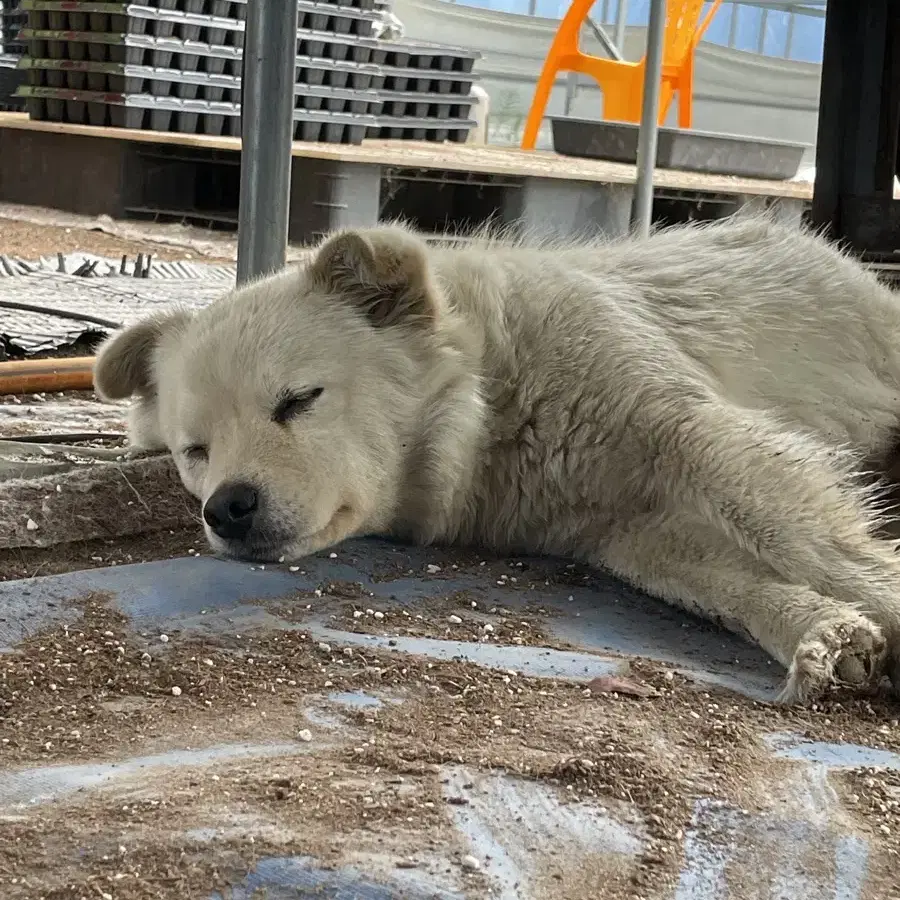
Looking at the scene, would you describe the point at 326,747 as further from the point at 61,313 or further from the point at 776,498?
the point at 61,313

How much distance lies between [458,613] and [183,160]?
7.60 metres

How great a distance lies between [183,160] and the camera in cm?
985

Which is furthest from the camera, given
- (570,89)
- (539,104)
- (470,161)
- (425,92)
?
(570,89)

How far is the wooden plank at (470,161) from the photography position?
29.0 feet

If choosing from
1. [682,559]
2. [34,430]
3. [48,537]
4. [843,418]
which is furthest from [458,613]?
[34,430]

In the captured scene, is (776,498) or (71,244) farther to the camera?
(71,244)

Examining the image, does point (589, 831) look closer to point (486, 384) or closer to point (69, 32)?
point (486, 384)

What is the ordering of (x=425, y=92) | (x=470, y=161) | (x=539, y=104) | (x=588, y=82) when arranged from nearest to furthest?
1. (x=470, y=161)
2. (x=425, y=92)
3. (x=539, y=104)
4. (x=588, y=82)

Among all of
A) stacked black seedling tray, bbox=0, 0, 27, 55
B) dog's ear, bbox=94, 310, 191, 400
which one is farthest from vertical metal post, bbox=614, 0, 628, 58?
dog's ear, bbox=94, 310, 191, 400

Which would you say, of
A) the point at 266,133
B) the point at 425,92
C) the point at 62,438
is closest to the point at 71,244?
the point at 425,92

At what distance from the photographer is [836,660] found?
2500 mm

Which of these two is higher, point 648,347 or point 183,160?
point 183,160

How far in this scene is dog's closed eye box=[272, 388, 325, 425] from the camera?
9.91 ft

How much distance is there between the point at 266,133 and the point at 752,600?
7.82 ft
